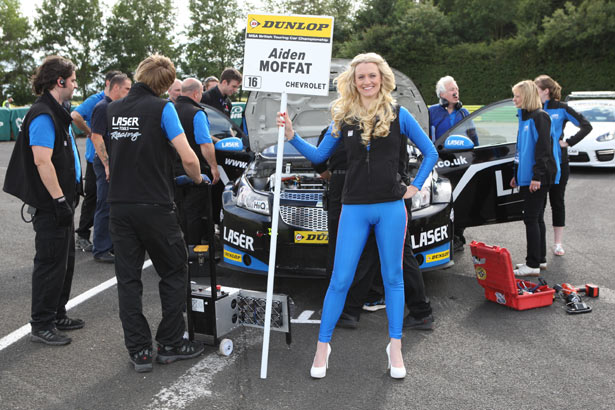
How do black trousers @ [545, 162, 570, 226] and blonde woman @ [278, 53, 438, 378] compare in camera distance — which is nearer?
blonde woman @ [278, 53, 438, 378]

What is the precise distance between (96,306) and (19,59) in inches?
2267

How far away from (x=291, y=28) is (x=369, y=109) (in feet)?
2.26

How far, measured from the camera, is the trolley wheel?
159 inches

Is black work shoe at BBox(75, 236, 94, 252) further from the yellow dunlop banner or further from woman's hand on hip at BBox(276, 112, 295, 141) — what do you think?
the yellow dunlop banner

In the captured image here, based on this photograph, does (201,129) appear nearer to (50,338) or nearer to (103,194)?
(103,194)

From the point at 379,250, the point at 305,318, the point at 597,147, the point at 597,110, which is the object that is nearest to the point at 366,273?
the point at 305,318

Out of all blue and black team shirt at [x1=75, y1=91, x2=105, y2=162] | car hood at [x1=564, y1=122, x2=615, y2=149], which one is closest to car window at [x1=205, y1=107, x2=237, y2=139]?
blue and black team shirt at [x1=75, y1=91, x2=105, y2=162]

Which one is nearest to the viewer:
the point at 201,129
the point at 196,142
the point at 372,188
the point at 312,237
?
the point at 372,188

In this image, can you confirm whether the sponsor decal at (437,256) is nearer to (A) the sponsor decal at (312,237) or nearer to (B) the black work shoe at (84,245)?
(A) the sponsor decal at (312,237)

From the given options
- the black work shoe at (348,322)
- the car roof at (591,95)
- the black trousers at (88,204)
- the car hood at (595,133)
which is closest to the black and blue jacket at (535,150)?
the black work shoe at (348,322)

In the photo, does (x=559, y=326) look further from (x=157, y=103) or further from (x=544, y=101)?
(x=157, y=103)

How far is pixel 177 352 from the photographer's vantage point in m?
3.98

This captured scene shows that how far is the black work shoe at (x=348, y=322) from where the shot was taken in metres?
4.59

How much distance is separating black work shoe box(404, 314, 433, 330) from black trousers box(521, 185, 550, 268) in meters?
1.83
